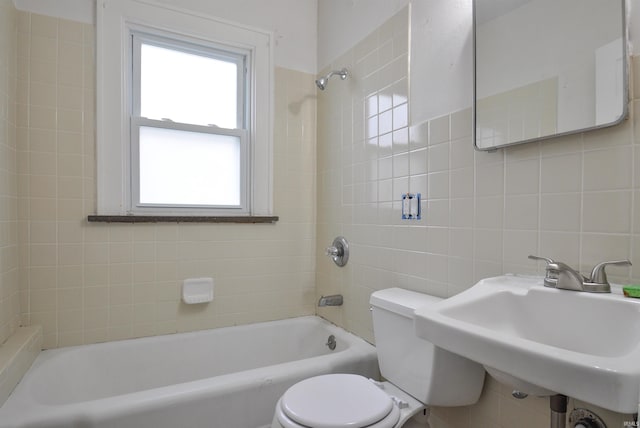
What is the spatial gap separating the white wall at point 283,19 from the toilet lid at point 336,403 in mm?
1813

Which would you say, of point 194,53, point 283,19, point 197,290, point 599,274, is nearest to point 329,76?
point 283,19

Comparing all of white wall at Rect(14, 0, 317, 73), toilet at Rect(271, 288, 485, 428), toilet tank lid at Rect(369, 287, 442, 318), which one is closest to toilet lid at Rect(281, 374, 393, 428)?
toilet at Rect(271, 288, 485, 428)

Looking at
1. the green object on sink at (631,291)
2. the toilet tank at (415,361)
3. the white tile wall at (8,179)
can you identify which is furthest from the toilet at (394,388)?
the white tile wall at (8,179)

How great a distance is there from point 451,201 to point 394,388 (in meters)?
0.74

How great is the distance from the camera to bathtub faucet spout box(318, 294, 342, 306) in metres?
1.82

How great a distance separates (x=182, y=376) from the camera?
176cm

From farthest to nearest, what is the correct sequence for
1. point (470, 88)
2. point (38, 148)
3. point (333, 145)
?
1. point (333, 145)
2. point (38, 148)
3. point (470, 88)

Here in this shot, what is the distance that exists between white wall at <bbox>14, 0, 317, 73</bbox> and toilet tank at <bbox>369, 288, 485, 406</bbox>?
1585mm

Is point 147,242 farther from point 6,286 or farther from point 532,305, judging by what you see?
point 532,305

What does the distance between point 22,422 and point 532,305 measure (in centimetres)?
153

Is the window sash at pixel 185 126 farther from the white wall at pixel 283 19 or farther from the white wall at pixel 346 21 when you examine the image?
the white wall at pixel 346 21

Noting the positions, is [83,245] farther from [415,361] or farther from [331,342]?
[415,361]

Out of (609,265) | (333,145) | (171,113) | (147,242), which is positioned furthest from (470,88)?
(147,242)

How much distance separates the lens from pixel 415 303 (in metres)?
1.24
